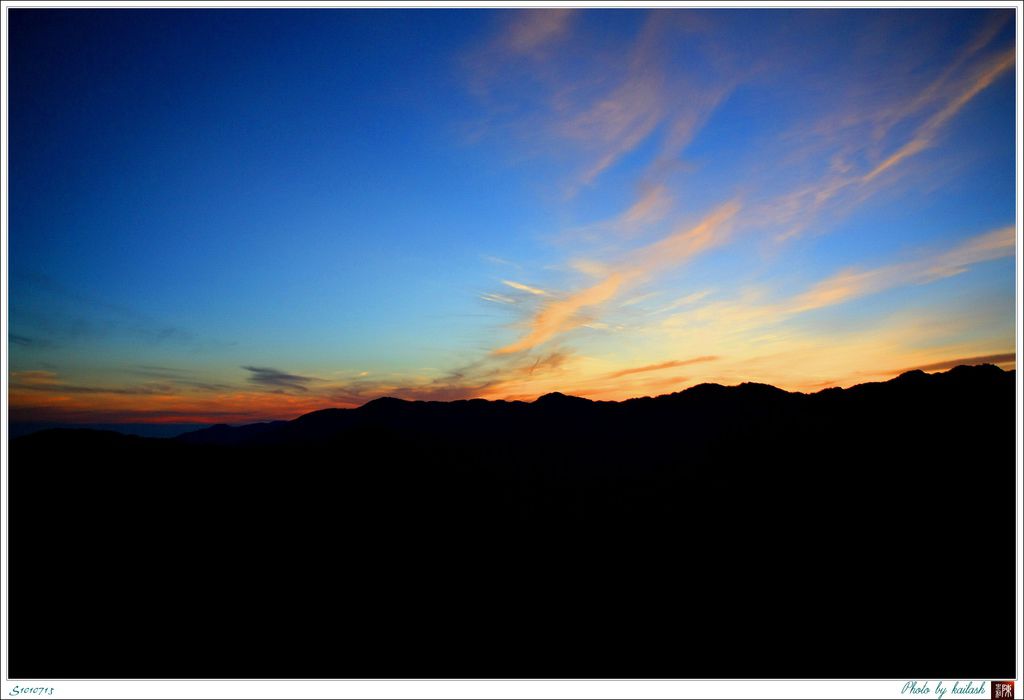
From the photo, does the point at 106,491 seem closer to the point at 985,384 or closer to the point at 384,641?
the point at 384,641

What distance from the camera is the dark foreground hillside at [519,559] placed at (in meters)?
5.96

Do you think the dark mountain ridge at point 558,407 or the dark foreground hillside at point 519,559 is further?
the dark mountain ridge at point 558,407

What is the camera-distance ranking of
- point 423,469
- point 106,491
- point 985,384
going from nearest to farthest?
1. point 106,491
2. point 423,469
3. point 985,384

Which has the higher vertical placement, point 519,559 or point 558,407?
point 558,407

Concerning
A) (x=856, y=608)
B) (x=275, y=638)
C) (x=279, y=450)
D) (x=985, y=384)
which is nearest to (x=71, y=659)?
(x=275, y=638)

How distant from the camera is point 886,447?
500 inches

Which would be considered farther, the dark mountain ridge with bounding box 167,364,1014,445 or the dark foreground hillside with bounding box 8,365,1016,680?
the dark mountain ridge with bounding box 167,364,1014,445

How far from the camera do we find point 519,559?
29.3 ft

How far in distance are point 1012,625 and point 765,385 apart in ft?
63.6

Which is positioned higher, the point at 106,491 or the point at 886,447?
the point at 886,447

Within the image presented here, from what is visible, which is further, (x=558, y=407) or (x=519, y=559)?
(x=558, y=407)

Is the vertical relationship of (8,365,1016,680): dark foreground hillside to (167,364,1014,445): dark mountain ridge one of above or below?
below

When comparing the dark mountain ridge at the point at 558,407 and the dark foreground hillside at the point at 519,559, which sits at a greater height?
the dark mountain ridge at the point at 558,407

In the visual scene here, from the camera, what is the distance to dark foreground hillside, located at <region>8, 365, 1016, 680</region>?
5961 millimetres
